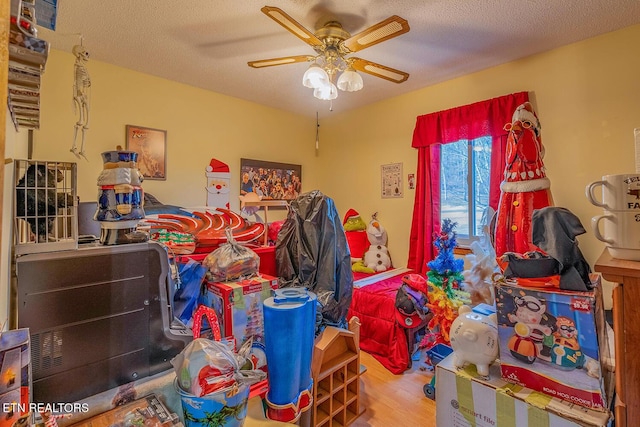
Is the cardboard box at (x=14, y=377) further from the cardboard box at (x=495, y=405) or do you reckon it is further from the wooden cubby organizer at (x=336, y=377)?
the cardboard box at (x=495, y=405)

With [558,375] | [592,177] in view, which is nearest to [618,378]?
[558,375]

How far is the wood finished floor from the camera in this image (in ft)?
5.56

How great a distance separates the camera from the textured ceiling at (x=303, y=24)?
1.87 meters

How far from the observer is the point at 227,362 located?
0.80 metres

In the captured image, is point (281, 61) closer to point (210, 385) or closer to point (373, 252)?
point (210, 385)

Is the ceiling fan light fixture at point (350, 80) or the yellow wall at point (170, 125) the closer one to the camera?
the ceiling fan light fixture at point (350, 80)

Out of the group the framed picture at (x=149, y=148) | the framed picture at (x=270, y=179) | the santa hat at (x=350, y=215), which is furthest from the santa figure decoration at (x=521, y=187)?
the framed picture at (x=149, y=148)

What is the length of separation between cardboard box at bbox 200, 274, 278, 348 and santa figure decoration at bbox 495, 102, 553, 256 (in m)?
1.44

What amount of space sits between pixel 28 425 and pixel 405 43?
273 centimetres

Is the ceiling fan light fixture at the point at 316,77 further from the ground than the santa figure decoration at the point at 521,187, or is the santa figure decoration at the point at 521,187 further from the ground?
the ceiling fan light fixture at the point at 316,77

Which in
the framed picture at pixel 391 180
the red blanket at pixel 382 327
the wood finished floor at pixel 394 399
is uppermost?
the framed picture at pixel 391 180

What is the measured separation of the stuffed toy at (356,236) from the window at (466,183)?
36.5 inches

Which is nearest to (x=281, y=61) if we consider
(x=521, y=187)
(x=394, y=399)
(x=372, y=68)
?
(x=372, y=68)

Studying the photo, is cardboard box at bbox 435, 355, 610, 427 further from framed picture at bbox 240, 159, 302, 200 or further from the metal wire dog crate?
framed picture at bbox 240, 159, 302, 200
